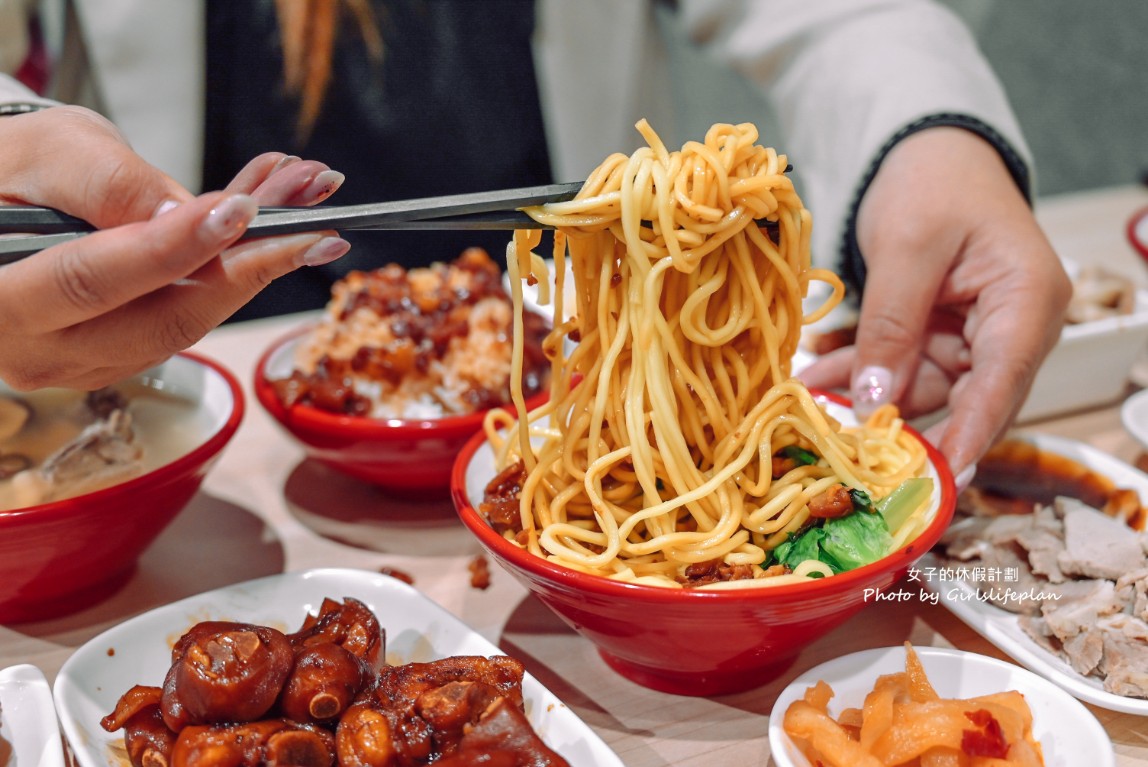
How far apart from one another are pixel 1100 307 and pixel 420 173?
1.93 meters

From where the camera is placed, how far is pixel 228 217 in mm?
1068

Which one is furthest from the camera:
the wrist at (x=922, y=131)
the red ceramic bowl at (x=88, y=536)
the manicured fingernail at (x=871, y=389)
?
the wrist at (x=922, y=131)

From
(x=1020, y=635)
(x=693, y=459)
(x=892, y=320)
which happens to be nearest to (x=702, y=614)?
(x=693, y=459)

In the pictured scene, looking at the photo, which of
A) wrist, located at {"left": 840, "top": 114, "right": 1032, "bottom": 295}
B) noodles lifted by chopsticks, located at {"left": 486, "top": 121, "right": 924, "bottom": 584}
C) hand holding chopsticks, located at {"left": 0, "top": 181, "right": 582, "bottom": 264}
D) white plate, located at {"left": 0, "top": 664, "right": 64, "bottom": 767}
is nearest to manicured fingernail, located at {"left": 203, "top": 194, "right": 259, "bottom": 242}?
hand holding chopsticks, located at {"left": 0, "top": 181, "right": 582, "bottom": 264}

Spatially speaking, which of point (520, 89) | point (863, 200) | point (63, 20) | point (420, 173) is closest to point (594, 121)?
point (520, 89)

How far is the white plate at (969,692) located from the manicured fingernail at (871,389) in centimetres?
55

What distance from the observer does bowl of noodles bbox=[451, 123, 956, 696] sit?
4.11ft

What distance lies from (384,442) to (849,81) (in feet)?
4.77

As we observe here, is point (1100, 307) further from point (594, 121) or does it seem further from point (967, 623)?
point (594, 121)

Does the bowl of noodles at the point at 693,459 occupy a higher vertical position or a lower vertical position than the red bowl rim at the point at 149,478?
higher

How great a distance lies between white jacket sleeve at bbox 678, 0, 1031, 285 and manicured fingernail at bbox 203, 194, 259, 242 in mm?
1448

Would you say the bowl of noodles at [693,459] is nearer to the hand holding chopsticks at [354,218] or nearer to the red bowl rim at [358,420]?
the hand holding chopsticks at [354,218]

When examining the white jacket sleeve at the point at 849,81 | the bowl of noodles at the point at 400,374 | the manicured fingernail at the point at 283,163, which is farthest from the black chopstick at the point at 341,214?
the white jacket sleeve at the point at 849,81

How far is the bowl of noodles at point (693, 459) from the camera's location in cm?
125
